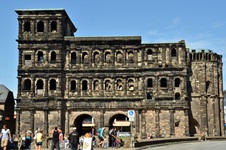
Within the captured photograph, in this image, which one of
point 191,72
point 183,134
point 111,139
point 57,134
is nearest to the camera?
point 57,134

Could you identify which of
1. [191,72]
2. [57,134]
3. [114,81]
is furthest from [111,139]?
[191,72]

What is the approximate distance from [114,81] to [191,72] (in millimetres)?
14199

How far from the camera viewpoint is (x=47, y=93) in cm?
5494

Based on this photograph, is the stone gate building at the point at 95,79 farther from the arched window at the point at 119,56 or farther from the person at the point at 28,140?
the person at the point at 28,140

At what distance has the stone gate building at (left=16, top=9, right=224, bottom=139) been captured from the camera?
54.4 m

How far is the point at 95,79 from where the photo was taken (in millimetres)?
55750

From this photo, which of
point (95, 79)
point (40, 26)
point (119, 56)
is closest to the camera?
point (95, 79)

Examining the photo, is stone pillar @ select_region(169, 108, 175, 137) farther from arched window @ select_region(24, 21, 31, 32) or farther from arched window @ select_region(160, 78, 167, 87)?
arched window @ select_region(24, 21, 31, 32)

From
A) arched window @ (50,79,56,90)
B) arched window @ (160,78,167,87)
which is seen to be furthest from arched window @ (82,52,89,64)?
arched window @ (160,78,167,87)

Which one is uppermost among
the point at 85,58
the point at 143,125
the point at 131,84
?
the point at 85,58

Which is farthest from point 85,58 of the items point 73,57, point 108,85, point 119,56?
point 108,85

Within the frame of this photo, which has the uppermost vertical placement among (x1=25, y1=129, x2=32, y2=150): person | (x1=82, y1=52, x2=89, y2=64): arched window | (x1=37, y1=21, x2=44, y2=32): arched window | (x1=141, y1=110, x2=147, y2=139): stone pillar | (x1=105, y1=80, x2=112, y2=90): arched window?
(x1=37, y1=21, x2=44, y2=32): arched window

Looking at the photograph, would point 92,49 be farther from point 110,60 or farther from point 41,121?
point 41,121

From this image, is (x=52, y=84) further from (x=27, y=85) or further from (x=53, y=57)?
(x=53, y=57)
